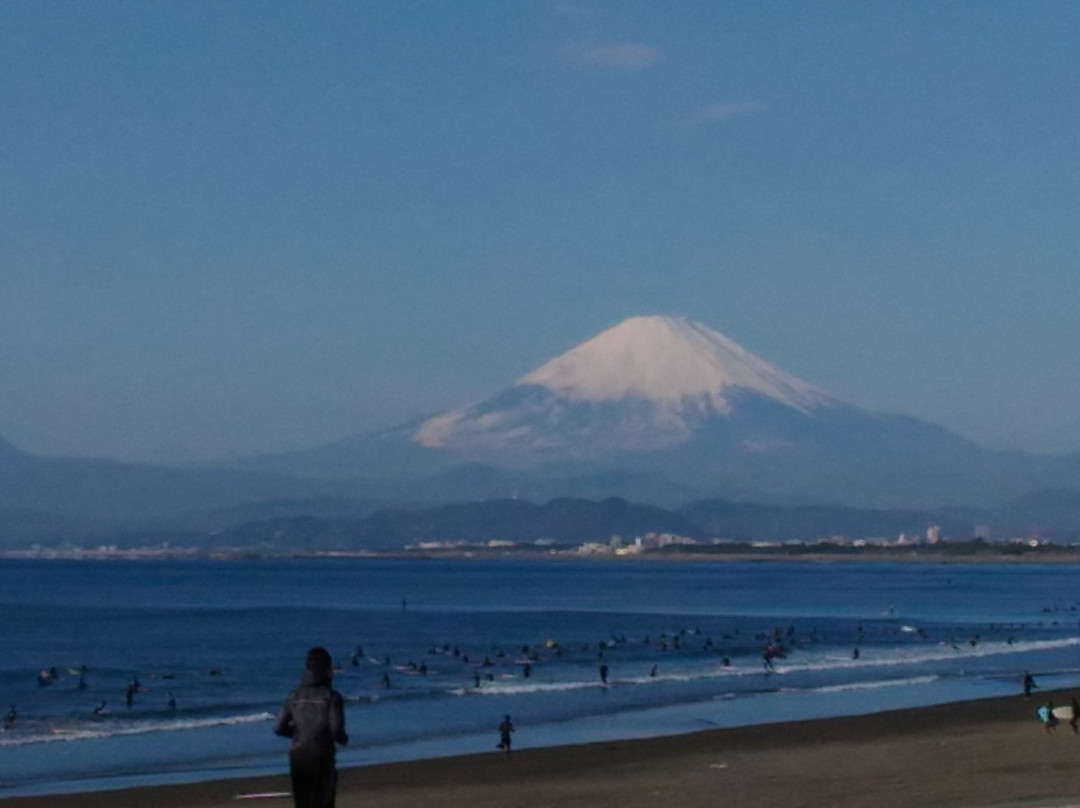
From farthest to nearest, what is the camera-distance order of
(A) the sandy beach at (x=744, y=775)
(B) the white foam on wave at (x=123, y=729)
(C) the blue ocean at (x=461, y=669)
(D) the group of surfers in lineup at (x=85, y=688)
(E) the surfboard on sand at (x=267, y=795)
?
(D) the group of surfers in lineup at (x=85, y=688) < (B) the white foam on wave at (x=123, y=729) < (C) the blue ocean at (x=461, y=669) < (E) the surfboard on sand at (x=267, y=795) < (A) the sandy beach at (x=744, y=775)

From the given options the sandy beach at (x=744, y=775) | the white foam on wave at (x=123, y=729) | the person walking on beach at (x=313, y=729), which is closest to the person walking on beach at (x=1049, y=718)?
the sandy beach at (x=744, y=775)

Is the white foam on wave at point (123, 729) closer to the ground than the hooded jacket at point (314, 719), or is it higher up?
closer to the ground

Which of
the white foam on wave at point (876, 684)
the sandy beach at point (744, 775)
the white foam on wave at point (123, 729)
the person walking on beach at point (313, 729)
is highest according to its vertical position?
the person walking on beach at point (313, 729)

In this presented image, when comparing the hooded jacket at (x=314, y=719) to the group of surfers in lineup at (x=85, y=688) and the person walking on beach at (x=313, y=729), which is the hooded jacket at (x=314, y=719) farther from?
the group of surfers in lineup at (x=85, y=688)

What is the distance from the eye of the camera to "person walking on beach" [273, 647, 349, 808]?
42.4 feet

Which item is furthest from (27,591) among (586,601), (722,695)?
(722,695)

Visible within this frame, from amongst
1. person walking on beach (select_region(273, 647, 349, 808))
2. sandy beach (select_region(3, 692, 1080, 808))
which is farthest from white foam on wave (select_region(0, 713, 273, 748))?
person walking on beach (select_region(273, 647, 349, 808))

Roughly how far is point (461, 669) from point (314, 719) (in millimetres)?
49628

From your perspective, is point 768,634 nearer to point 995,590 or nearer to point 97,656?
point 97,656

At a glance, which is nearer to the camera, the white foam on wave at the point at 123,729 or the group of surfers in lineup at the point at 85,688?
the white foam on wave at the point at 123,729

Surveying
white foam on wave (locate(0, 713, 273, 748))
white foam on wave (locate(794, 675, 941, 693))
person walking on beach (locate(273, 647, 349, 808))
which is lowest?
white foam on wave (locate(794, 675, 941, 693))

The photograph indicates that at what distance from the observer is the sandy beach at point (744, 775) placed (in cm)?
2273

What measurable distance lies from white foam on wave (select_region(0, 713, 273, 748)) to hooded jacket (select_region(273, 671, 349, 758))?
2558cm

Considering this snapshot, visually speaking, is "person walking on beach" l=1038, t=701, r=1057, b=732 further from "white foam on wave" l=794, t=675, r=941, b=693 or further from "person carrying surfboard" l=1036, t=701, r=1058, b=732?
"white foam on wave" l=794, t=675, r=941, b=693
